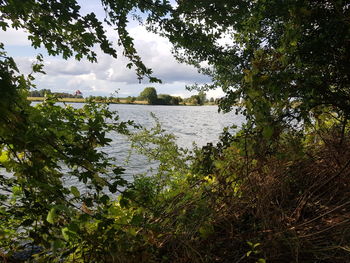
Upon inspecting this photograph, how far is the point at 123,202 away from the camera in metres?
2.07

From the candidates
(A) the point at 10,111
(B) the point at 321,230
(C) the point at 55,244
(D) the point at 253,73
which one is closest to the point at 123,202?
(C) the point at 55,244

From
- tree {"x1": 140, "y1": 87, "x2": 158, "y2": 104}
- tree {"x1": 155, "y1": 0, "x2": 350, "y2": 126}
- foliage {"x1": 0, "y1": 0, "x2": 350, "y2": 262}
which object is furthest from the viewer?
tree {"x1": 140, "y1": 87, "x2": 158, "y2": 104}

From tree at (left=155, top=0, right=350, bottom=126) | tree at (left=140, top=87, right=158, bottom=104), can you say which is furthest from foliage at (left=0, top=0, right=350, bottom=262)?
tree at (left=140, top=87, right=158, bottom=104)

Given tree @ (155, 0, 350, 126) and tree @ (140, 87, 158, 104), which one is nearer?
tree @ (155, 0, 350, 126)

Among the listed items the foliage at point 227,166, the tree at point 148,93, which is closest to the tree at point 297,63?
the foliage at point 227,166

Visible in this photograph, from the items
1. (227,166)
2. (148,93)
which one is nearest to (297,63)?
(227,166)

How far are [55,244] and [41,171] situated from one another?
1.80ft

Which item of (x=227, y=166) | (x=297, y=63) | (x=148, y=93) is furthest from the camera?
(x=148, y=93)

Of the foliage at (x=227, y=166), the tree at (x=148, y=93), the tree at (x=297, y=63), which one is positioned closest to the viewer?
the foliage at (x=227, y=166)

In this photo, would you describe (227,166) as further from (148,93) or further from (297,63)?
(148,93)

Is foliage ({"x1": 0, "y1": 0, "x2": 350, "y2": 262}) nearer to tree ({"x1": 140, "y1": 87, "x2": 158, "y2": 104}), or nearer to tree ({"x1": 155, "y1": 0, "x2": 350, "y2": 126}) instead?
tree ({"x1": 155, "y1": 0, "x2": 350, "y2": 126})

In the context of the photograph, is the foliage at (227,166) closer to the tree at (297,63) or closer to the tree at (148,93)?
the tree at (297,63)

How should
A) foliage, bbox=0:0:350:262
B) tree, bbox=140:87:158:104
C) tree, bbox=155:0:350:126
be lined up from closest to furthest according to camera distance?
foliage, bbox=0:0:350:262 < tree, bbox=155:0:350:126 < tree, bbox=140:87:158:104

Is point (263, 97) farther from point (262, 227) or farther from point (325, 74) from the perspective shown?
point (262, 227)
